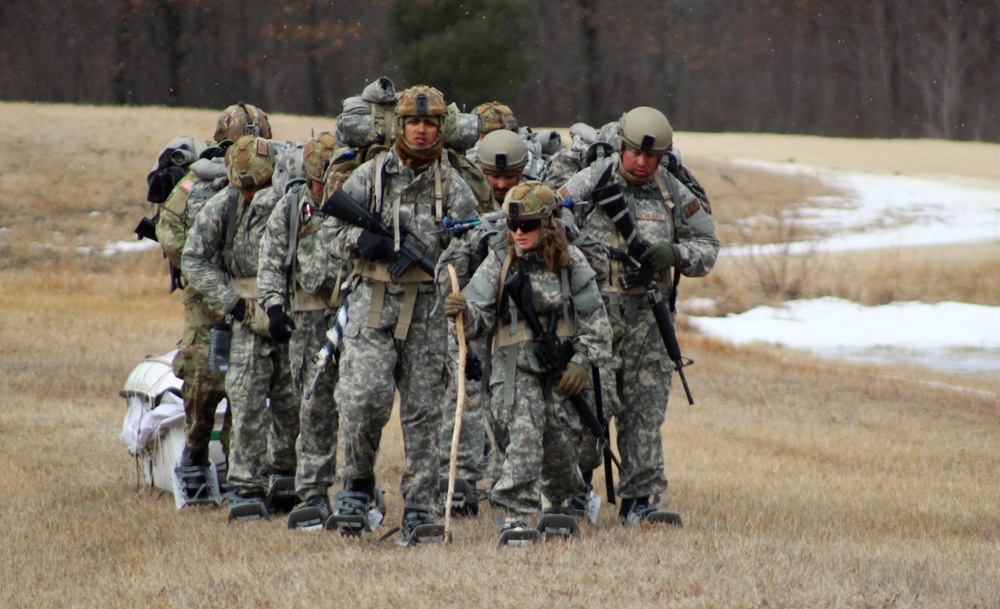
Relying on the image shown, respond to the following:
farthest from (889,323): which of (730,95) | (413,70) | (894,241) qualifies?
(730,95)

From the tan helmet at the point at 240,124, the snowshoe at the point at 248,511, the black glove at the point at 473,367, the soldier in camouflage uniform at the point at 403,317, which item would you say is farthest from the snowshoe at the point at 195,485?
the tan helmet at the point at 240,124

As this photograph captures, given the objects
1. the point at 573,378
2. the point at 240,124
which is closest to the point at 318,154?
the point at 240,124

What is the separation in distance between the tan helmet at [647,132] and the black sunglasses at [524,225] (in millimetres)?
1027

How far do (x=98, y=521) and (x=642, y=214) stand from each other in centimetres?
383

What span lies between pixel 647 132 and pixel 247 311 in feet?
8.79

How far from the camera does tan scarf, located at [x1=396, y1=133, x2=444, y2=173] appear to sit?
673 cm

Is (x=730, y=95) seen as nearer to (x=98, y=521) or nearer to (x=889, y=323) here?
(x=889, y=323)

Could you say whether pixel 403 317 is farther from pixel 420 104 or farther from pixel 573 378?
pixel 420 104

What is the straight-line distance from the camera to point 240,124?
8.82 metres

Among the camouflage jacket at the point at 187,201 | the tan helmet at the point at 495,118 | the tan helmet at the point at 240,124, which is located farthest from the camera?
the tan helmet at the point at 495,118

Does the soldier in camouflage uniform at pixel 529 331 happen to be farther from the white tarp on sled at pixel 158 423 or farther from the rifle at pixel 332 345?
the white tarp on sled at pixel 158 423

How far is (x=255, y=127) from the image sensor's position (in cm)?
888

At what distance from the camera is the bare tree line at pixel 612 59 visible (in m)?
53.8

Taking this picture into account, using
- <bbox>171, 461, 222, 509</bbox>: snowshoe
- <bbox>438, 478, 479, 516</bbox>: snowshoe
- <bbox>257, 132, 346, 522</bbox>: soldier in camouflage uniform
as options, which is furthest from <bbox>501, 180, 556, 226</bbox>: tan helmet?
<bbox>171, 461, 222, 509</bbox>: snowshoe
